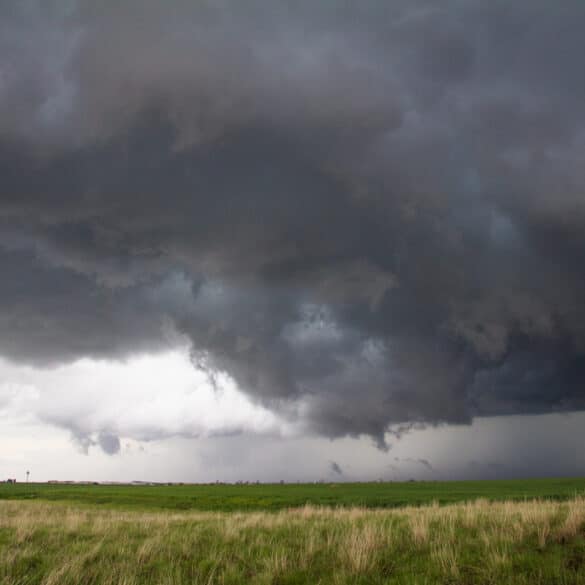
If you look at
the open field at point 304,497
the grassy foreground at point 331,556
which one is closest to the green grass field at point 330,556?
the grassy foreground at point 331,556

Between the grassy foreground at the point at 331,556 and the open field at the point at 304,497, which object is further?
the open field at the point at 304,497

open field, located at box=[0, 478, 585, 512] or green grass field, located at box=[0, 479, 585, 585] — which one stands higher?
green grass field, located at box=[0, 479, 585, 585]

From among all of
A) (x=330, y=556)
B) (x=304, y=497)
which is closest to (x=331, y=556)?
(x=330, y=556)

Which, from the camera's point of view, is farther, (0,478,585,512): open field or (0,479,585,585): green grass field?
(0,478,585,512): open field

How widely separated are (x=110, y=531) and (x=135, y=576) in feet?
28.6

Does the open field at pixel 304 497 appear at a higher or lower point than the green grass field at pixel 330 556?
lower

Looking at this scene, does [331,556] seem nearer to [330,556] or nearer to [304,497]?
[330,556]

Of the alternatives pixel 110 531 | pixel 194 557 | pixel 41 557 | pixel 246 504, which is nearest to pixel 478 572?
pixel 194 557

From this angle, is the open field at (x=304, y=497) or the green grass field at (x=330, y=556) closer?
the green grass field at (x=330, y=556)

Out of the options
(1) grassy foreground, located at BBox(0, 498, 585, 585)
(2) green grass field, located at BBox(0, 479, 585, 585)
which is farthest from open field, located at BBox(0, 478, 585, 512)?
(1) grassy foreground, located at BBox(0, 498, 585, 585)

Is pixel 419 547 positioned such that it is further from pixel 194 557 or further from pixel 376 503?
pixel 376 503

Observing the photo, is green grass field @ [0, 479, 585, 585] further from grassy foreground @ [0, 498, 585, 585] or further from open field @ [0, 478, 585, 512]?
open field @ [0, 478, 585, 512]

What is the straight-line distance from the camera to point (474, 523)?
1631 cm

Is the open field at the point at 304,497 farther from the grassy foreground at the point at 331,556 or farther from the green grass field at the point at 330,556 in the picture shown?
the grassy foreground at the point at 331,556
